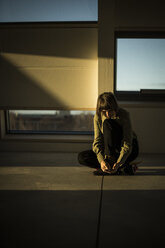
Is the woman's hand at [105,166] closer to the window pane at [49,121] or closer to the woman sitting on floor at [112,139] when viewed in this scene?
the woman sitting on floor at [112,139]

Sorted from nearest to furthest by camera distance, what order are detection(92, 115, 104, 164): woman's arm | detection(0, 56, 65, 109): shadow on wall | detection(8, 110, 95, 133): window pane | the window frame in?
1. detection(92, 115, 104, 164): woman's arm
2. detection(0, 56, 65, 109): shadow on wall
3. detection(8, 110, 95, 133): window pane
4. the window frame

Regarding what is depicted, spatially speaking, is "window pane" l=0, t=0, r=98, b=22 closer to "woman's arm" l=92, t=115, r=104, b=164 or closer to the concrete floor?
"woman's arm" l=92, t=115, r=104, b=164

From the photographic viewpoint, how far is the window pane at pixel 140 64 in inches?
124

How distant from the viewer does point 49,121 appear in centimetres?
342

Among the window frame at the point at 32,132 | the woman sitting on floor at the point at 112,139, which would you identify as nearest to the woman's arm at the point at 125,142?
the woman sitting on floor at the point at 112,139

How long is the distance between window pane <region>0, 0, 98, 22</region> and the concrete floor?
191cm

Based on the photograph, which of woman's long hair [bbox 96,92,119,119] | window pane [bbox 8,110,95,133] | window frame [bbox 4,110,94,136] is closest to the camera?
woman's long hair [bbox 96,92,119,119]

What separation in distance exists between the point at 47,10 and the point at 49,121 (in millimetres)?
1506

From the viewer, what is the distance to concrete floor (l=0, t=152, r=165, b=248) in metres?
1.27

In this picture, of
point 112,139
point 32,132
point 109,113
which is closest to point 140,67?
point 109,113

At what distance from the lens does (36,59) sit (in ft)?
10.1

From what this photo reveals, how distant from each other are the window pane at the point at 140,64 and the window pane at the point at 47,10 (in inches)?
22.3

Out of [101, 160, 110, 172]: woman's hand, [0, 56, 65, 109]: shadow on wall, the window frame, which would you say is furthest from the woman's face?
the window frame

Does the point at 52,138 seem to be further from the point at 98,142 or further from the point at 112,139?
the point at 112,139
